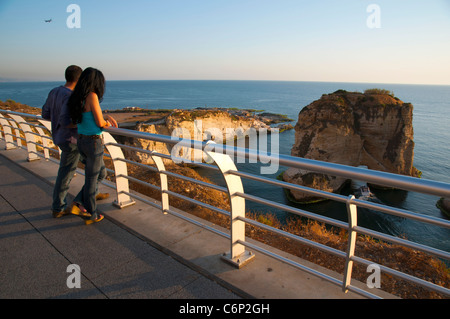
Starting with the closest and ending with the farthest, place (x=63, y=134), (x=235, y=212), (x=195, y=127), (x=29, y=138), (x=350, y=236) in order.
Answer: (x=350, y=236) → (x=235, y=212) → (x=63, y=134) → (x=29, y=138) → (x=195, y=127)

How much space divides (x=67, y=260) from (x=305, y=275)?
252 cm

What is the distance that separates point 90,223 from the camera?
148 inches

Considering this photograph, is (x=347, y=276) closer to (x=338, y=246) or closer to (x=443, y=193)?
(x=443, y=193)

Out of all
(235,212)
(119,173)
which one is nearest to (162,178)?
(119,173)

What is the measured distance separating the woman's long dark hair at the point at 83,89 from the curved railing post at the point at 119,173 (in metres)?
0.58

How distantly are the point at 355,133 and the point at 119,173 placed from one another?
112 ft

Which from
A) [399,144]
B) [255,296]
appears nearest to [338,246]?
[255,296]

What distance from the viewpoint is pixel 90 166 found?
358 centimetres

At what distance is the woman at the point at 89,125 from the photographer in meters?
3.24

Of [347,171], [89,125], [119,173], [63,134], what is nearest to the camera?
[347,171]

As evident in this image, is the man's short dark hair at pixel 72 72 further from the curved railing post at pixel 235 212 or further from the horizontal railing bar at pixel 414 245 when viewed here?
the horizontal railing bar at pixel 414 245

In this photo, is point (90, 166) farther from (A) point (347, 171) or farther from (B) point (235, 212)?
(A) point (347, 171)

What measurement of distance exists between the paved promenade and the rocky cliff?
27.1m

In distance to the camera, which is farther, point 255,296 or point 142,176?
point 142,176
